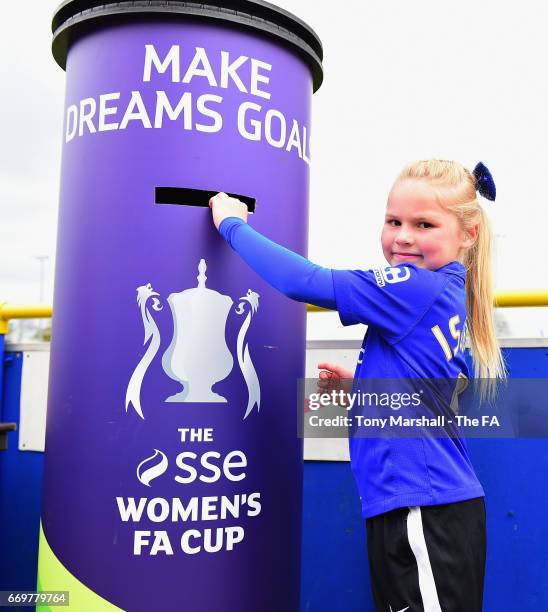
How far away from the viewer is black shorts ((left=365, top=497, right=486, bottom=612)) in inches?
61.7

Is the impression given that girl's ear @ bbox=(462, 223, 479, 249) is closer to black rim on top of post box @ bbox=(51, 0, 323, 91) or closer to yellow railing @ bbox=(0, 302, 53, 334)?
black rim on top of post box @ bbox=(51, 0, 323, 91)

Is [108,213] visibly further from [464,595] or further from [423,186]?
[464,595]

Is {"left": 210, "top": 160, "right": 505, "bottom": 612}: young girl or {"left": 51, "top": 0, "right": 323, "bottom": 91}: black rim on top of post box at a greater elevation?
{"left": 51, "top": 0, "right": 323, "bottom": 91}: black rim on top of post box

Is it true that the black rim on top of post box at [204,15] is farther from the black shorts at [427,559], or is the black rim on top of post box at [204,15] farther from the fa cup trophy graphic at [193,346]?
the black shorts at [427,559]

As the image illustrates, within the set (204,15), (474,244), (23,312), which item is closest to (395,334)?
(474,244)

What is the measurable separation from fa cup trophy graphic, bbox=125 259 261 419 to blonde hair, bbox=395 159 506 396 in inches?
24.7

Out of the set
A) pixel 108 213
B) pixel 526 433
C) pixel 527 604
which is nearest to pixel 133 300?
pixel 108 213

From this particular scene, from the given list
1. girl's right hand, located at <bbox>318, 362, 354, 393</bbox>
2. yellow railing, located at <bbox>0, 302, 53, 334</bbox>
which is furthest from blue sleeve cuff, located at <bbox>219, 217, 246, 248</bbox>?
yellow railing, located at <bbox>0, 302, 53, 334</bbox>

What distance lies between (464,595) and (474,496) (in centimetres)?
24

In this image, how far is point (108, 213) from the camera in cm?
184

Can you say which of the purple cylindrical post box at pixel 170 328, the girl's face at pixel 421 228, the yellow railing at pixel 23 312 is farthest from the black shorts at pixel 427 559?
the yellow railing at pixel 23 312

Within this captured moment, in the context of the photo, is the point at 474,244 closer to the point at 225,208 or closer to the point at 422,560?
the point at 225,208

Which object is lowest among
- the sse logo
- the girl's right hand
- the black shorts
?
the black shorts

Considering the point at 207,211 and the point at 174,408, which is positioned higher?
the point at 207,211
